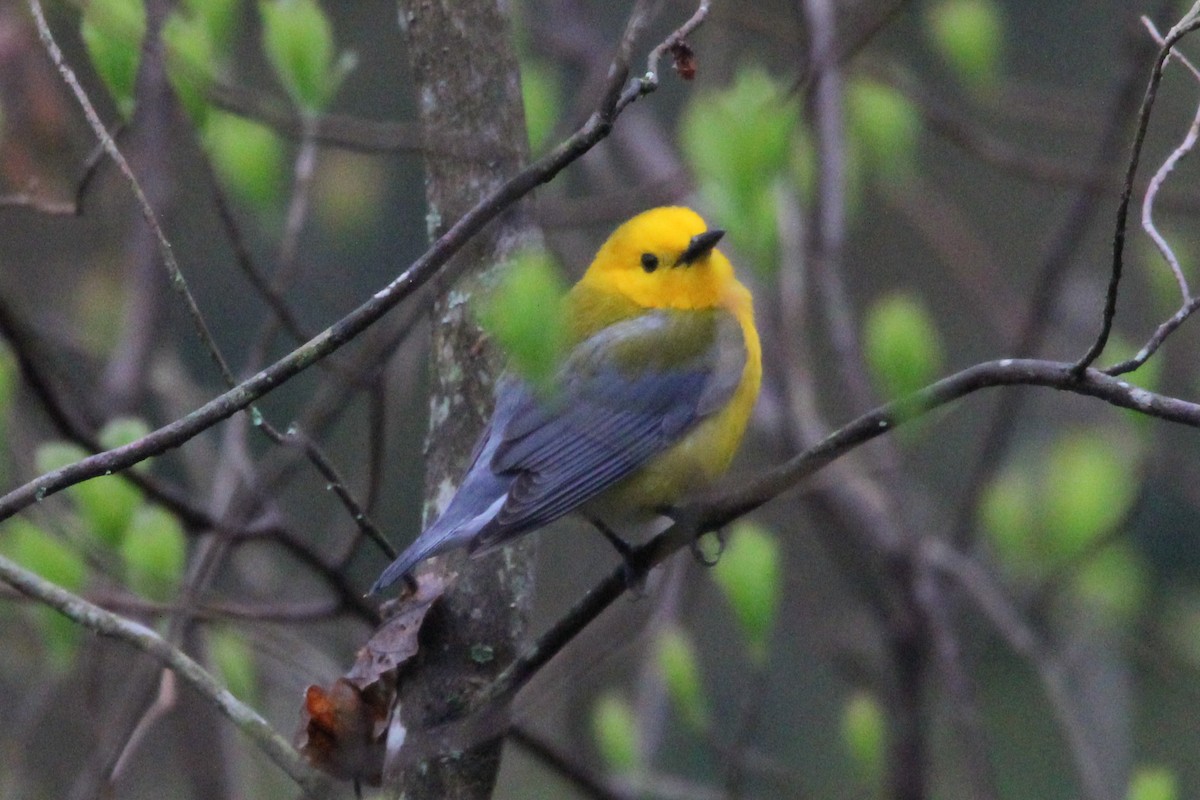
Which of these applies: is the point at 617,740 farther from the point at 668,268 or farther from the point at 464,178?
the point at 464,178

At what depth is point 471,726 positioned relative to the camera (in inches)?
99.0

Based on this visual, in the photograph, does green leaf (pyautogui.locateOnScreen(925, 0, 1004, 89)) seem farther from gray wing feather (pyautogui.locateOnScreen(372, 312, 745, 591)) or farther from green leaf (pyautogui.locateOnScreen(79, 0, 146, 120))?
green leaf (pyautogui.locateOnScreen(79, 0, 146, 120))

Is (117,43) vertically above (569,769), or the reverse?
(117,43)

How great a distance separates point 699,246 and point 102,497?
5.09 feet

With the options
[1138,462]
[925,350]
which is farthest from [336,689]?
[1138,462]

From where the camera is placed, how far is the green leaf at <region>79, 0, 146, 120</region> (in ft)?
9.34

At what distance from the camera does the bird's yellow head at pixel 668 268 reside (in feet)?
12.9

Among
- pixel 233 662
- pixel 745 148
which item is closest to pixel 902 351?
pixel 745 148

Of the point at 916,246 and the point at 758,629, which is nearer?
the point at 758,629

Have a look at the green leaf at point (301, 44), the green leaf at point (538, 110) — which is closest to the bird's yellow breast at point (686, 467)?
the green leaf at point (538, 110)

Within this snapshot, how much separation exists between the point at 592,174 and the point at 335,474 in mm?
3340

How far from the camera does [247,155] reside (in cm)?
385

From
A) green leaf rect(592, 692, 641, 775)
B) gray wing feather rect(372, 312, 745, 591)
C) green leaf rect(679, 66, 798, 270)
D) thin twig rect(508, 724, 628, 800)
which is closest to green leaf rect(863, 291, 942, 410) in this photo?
green leaf rect(679, 66, 798, 270)

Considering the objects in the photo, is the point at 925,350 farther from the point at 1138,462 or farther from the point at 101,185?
the point at 101,185
